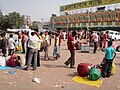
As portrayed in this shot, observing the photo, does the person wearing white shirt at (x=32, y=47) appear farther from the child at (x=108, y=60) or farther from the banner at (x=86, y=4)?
the banner at (x=86, y=4)

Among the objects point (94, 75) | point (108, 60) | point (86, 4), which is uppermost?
point (86, 4)

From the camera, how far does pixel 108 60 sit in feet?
29.6

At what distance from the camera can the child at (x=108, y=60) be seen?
29.4 feet

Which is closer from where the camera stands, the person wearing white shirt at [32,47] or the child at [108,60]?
the child at [108,60]

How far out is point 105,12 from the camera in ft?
230

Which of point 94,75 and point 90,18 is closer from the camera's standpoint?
point 94,75

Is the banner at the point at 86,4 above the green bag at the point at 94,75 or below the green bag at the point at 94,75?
above

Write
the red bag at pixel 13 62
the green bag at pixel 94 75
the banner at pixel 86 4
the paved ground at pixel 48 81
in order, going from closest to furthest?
the paved ground at pixel 48 81 → the green bag at pixel 94 75 → the red bag at pixel 13 62 → the banner at pixel 86 4

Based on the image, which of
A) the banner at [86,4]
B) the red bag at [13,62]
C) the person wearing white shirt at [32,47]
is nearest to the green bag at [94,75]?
the person wearing white shirt at [32,47]

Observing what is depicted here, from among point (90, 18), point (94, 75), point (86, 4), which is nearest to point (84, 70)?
point (94, 75)

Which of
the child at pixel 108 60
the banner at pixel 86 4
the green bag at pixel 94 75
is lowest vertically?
the green bag at pixel 94 75

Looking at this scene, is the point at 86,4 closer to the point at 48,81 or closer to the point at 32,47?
the point at 32,47

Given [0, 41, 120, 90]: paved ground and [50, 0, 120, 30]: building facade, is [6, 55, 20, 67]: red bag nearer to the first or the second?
[0, 41, 120, 90]: paved ground

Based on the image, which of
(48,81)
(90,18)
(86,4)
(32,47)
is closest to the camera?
(48,81)
